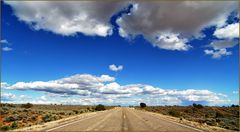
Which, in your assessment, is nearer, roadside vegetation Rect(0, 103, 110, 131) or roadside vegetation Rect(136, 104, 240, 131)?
roadside vegetation Rect(0, 103, 110, 131)

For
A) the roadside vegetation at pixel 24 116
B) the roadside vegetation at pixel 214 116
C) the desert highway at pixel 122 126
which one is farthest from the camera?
the roadside vegetation at pixel 214 116

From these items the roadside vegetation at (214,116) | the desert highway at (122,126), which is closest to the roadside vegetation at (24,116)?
the desert highway at (122,126)

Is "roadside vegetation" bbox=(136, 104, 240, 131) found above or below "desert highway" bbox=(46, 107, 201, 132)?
above

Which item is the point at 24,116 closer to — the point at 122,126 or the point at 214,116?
the point at 122,126

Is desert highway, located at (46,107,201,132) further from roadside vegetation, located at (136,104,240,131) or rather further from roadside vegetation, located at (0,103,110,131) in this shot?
roadside vegetation, located at (136,104,240,131)

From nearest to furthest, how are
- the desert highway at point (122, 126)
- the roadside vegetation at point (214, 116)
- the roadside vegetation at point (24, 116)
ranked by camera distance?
1. the desert highway at point (122, 126)
2. the roadside vegetation at point (24, 116)
3. the roadside vegetation at point (214, 116)

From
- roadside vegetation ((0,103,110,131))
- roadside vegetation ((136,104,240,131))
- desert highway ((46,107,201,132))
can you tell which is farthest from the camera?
roadside vegetation ((136,104,240,131))

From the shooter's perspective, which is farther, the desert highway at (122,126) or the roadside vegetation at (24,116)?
the roadside vegetation at (24,116)

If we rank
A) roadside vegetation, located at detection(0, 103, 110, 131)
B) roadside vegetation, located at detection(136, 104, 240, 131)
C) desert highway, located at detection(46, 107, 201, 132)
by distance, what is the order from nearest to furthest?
desert highway, located at detection(46, 107, 201, 132)
roadside vegetation, located at detection(0, 103, 110, 131)
roadside vegetation, located at detection(136, 104, 240, 131)

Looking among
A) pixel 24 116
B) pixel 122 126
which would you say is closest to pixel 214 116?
pixel 24 116

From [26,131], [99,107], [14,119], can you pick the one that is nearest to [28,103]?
[99,107]

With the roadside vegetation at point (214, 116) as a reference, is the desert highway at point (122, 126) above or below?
below

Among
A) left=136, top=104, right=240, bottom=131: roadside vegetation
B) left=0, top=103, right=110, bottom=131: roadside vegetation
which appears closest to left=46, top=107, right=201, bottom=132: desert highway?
left=0, top=103, right=110, bottom=131: roadside vegetation

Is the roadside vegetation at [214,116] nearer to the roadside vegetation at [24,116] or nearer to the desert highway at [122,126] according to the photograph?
the desert highway at [122,126]
